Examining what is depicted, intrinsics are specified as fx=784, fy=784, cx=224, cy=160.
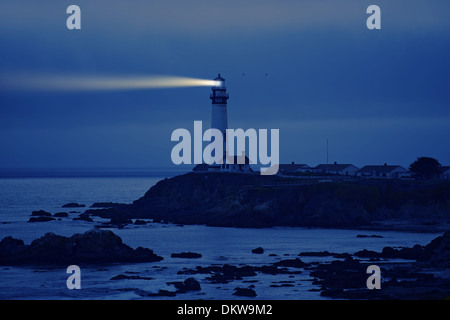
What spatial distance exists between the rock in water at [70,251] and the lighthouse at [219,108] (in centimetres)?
4720

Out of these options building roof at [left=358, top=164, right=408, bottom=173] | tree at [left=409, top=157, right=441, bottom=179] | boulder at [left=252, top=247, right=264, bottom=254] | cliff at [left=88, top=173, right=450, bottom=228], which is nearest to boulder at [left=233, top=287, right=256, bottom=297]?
boulder at [left=252, top=247, right=264, bottom=254]

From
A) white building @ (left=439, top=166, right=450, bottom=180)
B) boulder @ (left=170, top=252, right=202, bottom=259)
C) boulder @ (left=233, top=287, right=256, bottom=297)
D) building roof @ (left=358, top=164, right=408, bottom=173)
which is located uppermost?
building roof @ (left=358, top=164, right=408, bottom=173)

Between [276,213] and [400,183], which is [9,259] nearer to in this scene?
[276,213]

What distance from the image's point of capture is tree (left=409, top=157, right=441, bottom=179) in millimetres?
103938

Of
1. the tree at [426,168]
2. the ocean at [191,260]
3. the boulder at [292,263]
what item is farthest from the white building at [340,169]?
the boulder at [292,263]

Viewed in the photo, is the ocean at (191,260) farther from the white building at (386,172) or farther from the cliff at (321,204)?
the white building at (386,172)

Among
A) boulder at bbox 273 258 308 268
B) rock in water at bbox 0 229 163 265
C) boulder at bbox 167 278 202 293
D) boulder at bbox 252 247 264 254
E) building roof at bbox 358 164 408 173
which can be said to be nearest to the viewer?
boulder at bbox 167 278 202 293

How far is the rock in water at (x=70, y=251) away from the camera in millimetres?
53000

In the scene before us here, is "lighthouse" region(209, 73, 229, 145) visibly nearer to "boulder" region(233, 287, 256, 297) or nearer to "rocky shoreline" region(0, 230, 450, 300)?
"rocky shoreline" region(0, 230, 450, 300)

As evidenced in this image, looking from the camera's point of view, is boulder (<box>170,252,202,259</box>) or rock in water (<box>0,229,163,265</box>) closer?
rock in water (<box>0,229,163,265</box>)

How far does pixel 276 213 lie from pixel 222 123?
20.7 meters

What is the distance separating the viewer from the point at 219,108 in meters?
99.9

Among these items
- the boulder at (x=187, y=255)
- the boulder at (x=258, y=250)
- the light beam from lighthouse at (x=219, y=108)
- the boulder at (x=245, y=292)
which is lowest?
the boulder at (x=245, y=292)

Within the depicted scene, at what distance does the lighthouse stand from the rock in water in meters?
47.2
